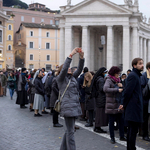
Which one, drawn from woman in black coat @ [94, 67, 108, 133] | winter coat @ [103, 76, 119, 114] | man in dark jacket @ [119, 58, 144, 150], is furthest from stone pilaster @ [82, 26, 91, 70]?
man in dark jacket @ [119, 58, 144, 150]

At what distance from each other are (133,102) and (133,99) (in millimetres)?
61

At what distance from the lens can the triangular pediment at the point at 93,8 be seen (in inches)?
1508

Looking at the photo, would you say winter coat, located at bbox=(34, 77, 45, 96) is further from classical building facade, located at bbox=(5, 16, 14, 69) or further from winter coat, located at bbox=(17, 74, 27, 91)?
classical building facade, located at bbox=(5, 16, 14, 69)

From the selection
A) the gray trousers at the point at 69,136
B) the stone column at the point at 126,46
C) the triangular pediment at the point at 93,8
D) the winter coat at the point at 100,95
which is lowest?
the gray trousers at the point at 69,136

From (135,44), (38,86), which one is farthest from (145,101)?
(135,44)

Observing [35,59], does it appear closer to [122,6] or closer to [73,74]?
[122,6]

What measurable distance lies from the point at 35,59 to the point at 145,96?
6385 cm

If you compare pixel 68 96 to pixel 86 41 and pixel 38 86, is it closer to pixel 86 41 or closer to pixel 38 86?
pixel 38 86

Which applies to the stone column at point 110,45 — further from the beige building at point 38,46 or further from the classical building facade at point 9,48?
the classical building facade at point 9,48

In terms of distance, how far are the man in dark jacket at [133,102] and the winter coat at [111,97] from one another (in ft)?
4.74

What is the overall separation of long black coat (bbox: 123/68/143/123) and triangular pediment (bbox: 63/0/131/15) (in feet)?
110

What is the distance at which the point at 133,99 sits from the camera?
5699 mm

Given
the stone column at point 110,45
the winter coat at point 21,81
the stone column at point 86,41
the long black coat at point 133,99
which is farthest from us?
the stone column at point 86,41

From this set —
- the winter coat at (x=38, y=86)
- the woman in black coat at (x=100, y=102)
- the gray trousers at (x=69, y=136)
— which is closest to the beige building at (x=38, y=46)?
the winter coat at (x=38, y=86)
